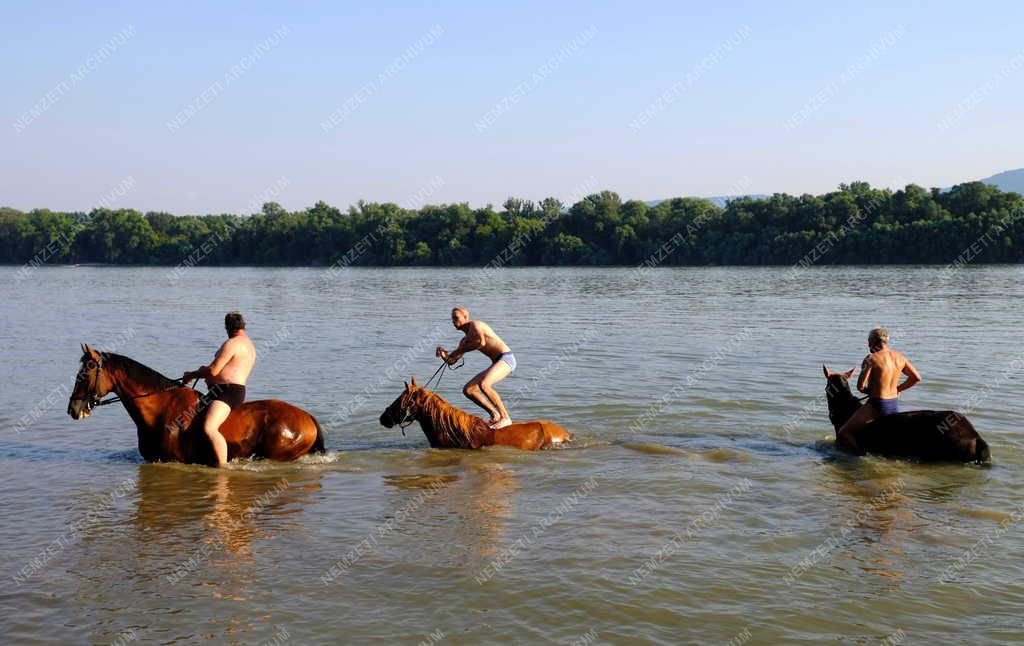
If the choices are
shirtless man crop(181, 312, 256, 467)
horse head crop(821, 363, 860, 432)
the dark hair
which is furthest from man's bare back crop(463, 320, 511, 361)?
horse head crop(821, 363, 860, 432)

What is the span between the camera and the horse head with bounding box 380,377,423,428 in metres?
12.5

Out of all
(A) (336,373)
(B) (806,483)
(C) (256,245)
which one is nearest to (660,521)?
(B) (806,483)

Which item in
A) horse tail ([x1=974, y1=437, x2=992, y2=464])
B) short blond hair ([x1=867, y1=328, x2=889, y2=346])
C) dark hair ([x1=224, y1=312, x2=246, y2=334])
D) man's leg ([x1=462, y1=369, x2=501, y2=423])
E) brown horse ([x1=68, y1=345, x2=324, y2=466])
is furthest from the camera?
man's leg ([x1=462, y1=369, x2=501, y2=423])

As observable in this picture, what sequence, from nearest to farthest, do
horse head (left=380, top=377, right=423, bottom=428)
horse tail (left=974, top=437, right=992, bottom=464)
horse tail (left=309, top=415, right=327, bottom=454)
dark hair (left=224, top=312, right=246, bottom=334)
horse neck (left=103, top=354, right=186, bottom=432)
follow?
dark hair (left=224, top=312, right=246, bottom=334)
horse tail (left=974, top=437, right=992, bottom=464)
horse neck (left=103, top=354, right=186, bottom=432)
horse tail (left=309, top=415, right=327, bottom=454)
horse head (left=380, top=377, right=423, bottom=428)

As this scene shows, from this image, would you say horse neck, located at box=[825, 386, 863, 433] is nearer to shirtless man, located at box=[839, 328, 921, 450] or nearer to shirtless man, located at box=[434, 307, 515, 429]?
shirtless man, located at box=[839, 328, 921, 450]

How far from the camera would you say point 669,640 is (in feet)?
21.2

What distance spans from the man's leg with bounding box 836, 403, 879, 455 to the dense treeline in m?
80.0

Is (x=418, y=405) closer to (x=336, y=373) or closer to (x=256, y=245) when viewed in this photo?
(x=336, y=373)

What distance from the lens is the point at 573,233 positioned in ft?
399

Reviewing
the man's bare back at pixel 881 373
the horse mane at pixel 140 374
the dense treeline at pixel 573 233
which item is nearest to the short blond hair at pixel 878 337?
the man's bare back at pixel 881 373

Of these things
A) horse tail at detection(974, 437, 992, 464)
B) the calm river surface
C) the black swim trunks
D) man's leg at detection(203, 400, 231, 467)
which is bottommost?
the calm river surface

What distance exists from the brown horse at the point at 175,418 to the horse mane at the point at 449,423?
5.47 feet

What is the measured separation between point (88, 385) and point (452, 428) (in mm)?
4767

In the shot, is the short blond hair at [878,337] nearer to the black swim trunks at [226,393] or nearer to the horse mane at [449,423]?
the horse mane at [449,423]
